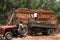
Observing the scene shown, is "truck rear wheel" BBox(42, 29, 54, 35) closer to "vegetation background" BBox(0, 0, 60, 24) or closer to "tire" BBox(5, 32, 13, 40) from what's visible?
"tire" BBox(5, 32, 13, 40)

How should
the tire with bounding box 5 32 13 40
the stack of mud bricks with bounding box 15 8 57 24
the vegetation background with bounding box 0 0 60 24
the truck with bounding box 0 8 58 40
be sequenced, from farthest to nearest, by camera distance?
1. the vegetation background with bounding box 0 0 60 24
2. the stack of mud bricks with bounding box 15 8 57 24
3. the truck with bounding box 0 8 58 40
4. the tire with bounding box 5 32 13 40

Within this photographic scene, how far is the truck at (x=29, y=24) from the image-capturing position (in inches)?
803

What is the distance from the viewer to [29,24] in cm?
2303

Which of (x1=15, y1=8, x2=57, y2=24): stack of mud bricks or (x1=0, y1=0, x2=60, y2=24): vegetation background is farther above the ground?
(x1=0, y1=0, x2=60, y2=24): vegetation background

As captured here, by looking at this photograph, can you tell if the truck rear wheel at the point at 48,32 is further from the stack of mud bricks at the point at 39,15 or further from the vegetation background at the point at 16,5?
the vegetation background at the point at 16,5

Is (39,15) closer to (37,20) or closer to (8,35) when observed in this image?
(37,20)

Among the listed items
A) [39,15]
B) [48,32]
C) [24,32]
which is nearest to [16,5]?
[39,15]

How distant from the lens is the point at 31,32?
23.6m

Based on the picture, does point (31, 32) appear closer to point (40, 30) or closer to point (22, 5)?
point (40, 30)

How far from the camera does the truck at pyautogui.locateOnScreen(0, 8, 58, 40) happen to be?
20.4 meters

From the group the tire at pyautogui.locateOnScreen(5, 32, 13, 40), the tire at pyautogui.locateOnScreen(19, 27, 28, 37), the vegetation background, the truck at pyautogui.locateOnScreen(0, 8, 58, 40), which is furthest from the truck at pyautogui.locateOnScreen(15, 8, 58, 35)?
the vegetation background

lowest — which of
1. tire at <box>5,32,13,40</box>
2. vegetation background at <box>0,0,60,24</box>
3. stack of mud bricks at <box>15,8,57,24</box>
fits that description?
tire at <box>5,32,13,40</box>

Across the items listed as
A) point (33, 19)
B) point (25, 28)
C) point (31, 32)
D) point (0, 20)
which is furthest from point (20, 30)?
point (0, 20)

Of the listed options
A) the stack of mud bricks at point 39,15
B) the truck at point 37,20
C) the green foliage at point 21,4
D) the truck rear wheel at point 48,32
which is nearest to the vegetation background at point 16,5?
the green foliage at point 21,4
